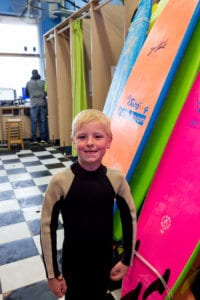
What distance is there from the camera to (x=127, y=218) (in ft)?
3.63

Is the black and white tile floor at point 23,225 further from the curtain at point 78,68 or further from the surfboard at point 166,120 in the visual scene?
the curtain at point 78,68

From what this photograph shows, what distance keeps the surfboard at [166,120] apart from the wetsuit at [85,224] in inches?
20.1

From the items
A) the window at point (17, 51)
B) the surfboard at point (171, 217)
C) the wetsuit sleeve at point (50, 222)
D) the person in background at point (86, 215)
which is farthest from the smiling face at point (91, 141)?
the window at point (17, 51)

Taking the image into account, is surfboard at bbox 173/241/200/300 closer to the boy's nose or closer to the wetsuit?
the wetsuit

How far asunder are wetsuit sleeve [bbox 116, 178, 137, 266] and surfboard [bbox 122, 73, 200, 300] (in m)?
0.24

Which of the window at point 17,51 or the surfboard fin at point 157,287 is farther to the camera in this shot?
the window at point 17,51

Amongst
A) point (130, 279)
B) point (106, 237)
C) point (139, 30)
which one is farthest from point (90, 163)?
point (139, 30)

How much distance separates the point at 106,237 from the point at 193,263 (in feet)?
1.44

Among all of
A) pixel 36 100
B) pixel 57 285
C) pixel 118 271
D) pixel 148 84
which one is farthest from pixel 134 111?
pixel 36 100

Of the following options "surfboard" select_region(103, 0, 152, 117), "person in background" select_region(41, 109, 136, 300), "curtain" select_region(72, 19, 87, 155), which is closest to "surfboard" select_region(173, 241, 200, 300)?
"person in background" select_region(41, 109, 136, 300)

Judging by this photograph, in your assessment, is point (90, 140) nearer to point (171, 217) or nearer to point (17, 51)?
point (171, 217)

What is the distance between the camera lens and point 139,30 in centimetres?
214

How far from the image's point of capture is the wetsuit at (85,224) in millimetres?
1003

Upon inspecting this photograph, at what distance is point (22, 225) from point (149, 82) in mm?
1609
